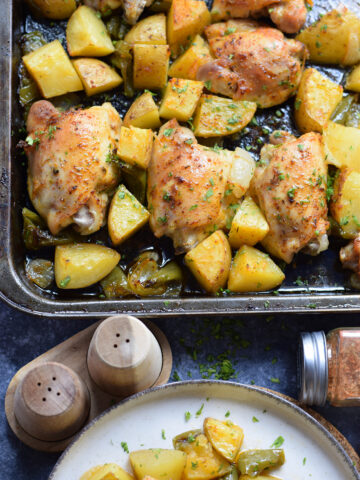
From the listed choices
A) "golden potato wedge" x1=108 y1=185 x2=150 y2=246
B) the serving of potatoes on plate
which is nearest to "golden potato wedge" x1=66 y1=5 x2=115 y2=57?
the serving of potatoes on plate

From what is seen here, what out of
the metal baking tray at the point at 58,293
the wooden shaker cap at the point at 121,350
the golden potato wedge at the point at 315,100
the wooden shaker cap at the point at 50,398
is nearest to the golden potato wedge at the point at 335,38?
the golden potato wedge at the point at 315,100

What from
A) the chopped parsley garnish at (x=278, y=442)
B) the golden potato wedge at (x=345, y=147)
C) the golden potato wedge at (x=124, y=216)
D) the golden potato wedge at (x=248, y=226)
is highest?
the golden potato wedge at (x=345, y=147)

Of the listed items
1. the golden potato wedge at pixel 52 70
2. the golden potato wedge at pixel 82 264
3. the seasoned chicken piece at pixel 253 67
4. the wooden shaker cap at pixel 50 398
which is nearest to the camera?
the wooden shaker cap at pixel 50 398

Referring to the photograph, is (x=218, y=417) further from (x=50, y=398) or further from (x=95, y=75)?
(x=95, y=75)

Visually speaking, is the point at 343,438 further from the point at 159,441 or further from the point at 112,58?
the point at 112,58

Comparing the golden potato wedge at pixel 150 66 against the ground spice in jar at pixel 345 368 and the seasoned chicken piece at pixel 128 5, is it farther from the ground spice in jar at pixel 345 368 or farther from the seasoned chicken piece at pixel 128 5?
the ground spice in jar at pixel 345 368

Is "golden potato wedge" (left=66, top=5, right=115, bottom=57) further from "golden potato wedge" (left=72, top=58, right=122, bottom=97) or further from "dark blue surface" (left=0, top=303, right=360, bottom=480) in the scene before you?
"dark blue surface" (left=0, top=303, right=360, bottom=480)

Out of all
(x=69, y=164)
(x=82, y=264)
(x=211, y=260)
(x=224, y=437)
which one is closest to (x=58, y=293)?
(x=82, y=264)
